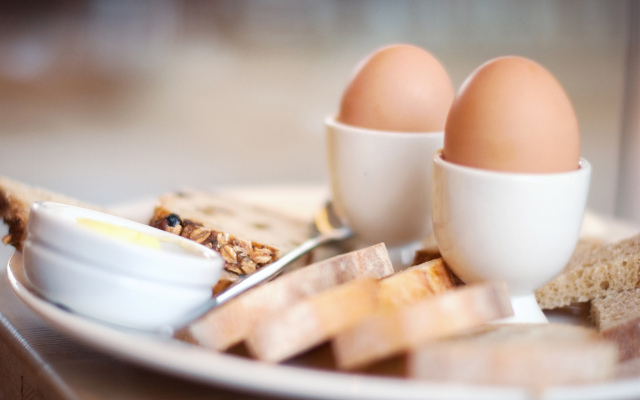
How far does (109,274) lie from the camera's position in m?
0.75

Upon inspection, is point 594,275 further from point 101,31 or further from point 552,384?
point 101,31

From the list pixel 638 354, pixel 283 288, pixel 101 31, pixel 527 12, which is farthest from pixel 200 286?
pixel 527 12

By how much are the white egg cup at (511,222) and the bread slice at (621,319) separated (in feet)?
0.32

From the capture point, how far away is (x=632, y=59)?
5070 mm

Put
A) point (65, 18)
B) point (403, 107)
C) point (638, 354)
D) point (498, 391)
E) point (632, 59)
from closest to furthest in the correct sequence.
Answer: point (498, 391) < point (638, 354) < point (403, 107) < point (65, 18) < point (632, 59)

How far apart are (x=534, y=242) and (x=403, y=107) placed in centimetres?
39

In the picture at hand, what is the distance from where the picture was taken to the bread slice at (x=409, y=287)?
0.85 m

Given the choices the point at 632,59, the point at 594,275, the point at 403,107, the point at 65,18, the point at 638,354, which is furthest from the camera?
the point at 632,59

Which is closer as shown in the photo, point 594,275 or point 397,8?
point 594,275

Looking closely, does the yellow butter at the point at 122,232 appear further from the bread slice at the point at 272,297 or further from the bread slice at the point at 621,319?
the bread slice at the point at 621,319

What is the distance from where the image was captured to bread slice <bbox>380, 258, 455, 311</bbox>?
853 mm

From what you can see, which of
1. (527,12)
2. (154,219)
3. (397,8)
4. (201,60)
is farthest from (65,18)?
(154,219)

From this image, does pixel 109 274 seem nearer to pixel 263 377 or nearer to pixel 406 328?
pixel 263 377

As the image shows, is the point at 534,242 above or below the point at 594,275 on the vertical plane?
above
